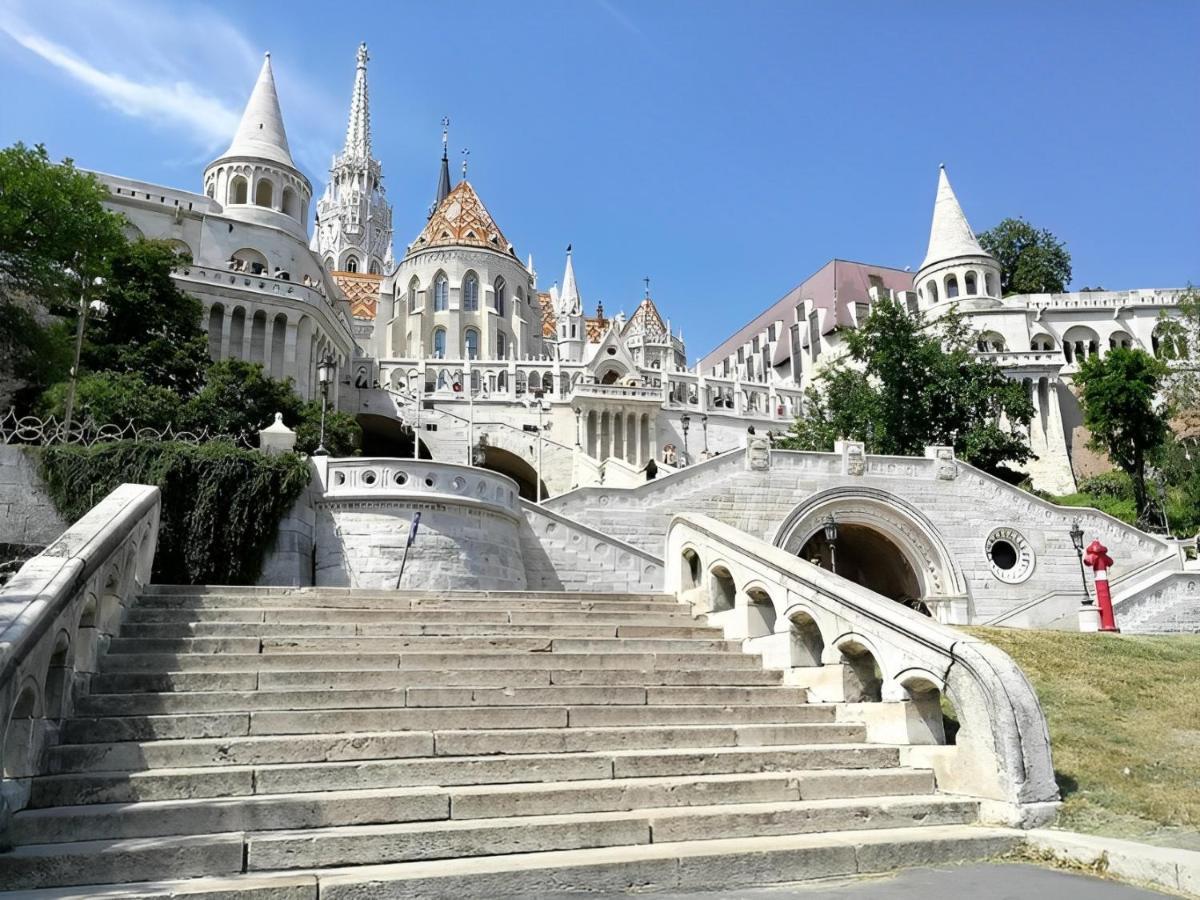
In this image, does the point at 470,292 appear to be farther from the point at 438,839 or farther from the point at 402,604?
the point at 438,839

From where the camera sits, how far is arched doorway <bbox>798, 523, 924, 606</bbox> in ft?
89.7

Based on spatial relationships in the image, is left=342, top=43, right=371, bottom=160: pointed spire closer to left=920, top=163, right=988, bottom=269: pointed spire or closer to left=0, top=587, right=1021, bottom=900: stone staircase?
left=920, top=163, right=988, bottom=269: pointed spire

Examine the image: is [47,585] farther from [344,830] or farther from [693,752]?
[693,752]

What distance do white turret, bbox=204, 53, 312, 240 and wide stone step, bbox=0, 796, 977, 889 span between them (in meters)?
45.5

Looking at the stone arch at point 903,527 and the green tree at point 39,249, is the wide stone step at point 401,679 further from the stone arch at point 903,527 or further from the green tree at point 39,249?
the green tree at point 39,249

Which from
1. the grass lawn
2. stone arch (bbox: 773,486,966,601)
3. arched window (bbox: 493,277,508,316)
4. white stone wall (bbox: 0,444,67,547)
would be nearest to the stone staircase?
the grass lawn

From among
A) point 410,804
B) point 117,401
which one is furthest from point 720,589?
point 117,401

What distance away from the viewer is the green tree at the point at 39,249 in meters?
23.2

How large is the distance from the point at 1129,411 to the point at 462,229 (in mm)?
41221

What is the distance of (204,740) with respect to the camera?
5551 millimetres

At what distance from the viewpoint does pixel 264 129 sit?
4769 centimetres

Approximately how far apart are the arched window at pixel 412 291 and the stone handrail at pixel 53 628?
50596 mm

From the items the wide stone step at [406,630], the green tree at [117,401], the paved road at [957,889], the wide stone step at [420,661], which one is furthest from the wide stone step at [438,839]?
the green tree at [117,401]

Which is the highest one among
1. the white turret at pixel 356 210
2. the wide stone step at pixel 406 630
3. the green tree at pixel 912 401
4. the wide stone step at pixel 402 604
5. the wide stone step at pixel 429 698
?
the white turret at pixel 356 210
